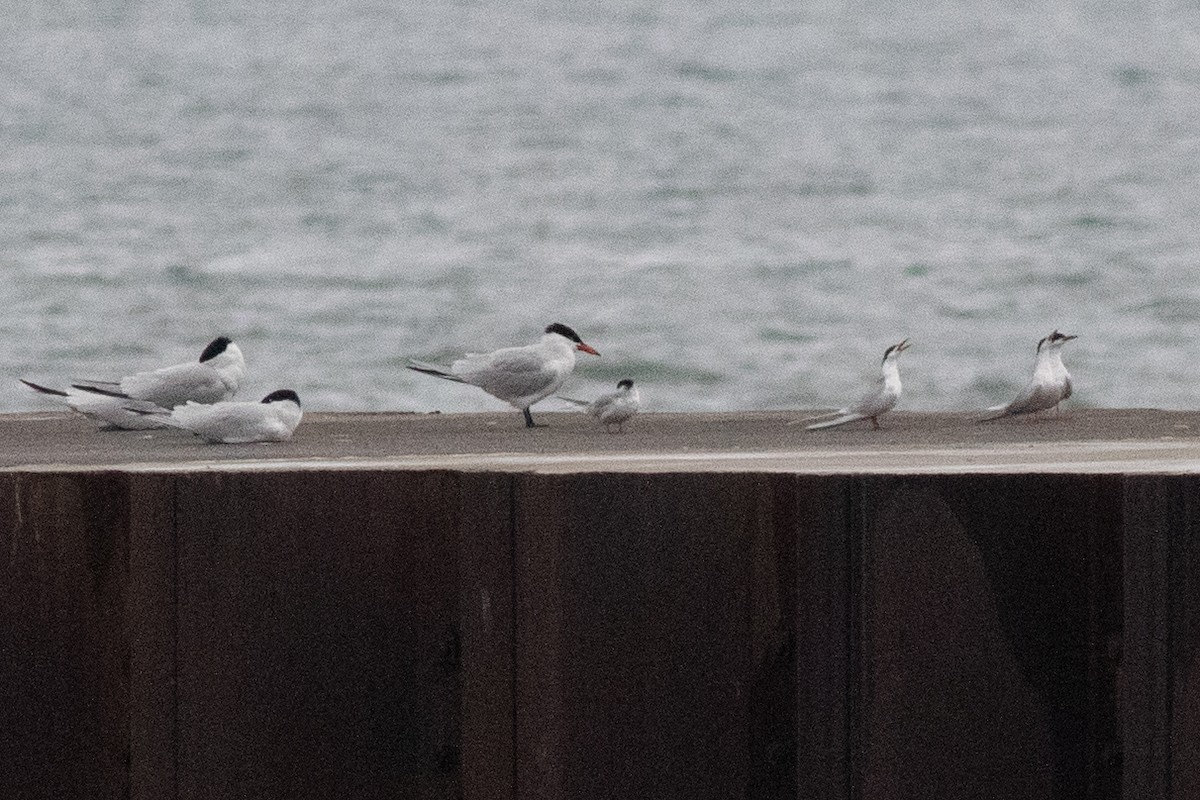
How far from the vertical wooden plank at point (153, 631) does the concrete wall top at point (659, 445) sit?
0.10 m

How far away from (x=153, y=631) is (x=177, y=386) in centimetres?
564

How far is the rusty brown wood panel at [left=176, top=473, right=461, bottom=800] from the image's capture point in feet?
13.3

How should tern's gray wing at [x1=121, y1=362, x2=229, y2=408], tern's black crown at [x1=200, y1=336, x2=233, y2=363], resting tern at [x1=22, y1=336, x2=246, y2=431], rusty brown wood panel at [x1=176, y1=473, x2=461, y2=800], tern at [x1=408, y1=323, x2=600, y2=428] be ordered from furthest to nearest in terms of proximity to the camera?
tern's black crown at [x1=200, y1=336, x2=233, y2=363] → tern at [x1=408, y1=323, x2=600, y2=428] → tern's gray wing at [x1=121, y1=362, x2=229, y2=408] → resting tern at [x1=22, y1=336, x2=246, y2=431] → rusty brown wood panel at [x1=176, y1=473, x2=461, y2=800]

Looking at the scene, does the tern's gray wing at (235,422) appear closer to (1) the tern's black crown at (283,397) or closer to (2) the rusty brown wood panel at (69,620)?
(1) the tern's black crown at (283,397)

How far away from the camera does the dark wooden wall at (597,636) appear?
3.66 m

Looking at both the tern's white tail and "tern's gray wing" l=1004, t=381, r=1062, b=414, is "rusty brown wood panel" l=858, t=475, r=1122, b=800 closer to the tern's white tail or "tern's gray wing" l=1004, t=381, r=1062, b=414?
the tern's white tail

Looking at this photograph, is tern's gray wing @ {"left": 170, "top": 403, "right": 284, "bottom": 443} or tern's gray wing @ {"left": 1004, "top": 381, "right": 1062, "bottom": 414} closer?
tern's gray wing @ {"left": 170, "top": 403, "right": 284, "bottom": 443}

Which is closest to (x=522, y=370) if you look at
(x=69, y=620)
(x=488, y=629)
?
(x=69, y=620)

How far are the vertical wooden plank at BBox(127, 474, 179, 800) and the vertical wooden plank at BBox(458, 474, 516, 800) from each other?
2.11 ft

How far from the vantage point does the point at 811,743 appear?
12.1 feet

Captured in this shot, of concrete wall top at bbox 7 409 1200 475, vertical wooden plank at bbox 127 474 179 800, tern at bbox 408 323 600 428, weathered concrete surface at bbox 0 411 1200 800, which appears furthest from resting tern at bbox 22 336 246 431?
vertical wooden plank at bbox 127 474 179 800

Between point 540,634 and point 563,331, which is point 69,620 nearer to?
point 540,634

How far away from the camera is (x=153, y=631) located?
4082 millimetres

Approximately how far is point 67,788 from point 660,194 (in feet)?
114
